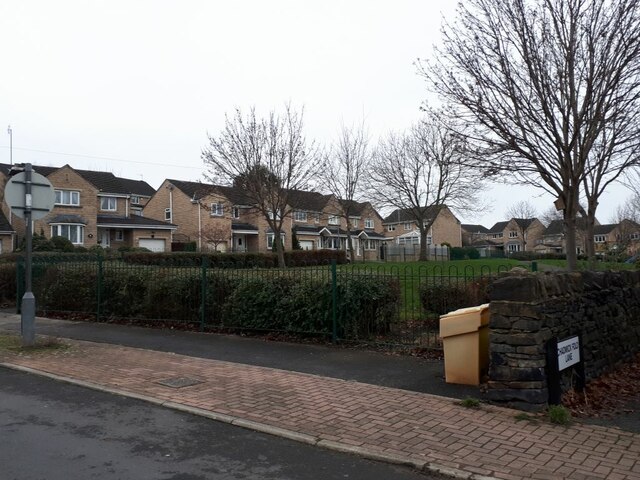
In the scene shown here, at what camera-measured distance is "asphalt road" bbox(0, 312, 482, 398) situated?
7.27m

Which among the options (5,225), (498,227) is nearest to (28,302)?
(5,225)

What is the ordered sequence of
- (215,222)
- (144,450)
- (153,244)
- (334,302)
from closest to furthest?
1. (144,450)
2. (334,302)
3. (153,244)
4. (215,222)

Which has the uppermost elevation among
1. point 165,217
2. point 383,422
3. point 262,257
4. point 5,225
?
point 165,217

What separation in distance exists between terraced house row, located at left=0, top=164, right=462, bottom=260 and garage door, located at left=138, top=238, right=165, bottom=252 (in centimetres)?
8

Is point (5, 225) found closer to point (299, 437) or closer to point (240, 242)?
point (240, 242)

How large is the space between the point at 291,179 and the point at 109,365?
2217 centimetres

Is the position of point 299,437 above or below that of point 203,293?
below

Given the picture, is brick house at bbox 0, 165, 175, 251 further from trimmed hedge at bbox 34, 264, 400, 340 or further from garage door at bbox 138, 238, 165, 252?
trimmed hedge at bbox 34, 264, 400, 340

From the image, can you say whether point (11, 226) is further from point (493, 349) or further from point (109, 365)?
point (493, 349)

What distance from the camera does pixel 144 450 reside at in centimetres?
480

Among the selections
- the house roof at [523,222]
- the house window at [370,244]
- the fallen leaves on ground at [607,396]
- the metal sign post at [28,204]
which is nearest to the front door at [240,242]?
the house window at [370,244]

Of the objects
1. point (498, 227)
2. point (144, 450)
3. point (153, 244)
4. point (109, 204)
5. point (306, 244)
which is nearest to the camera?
point (144, 450)

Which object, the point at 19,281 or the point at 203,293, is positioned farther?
the point at 19,281

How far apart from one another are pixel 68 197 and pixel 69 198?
10cm
